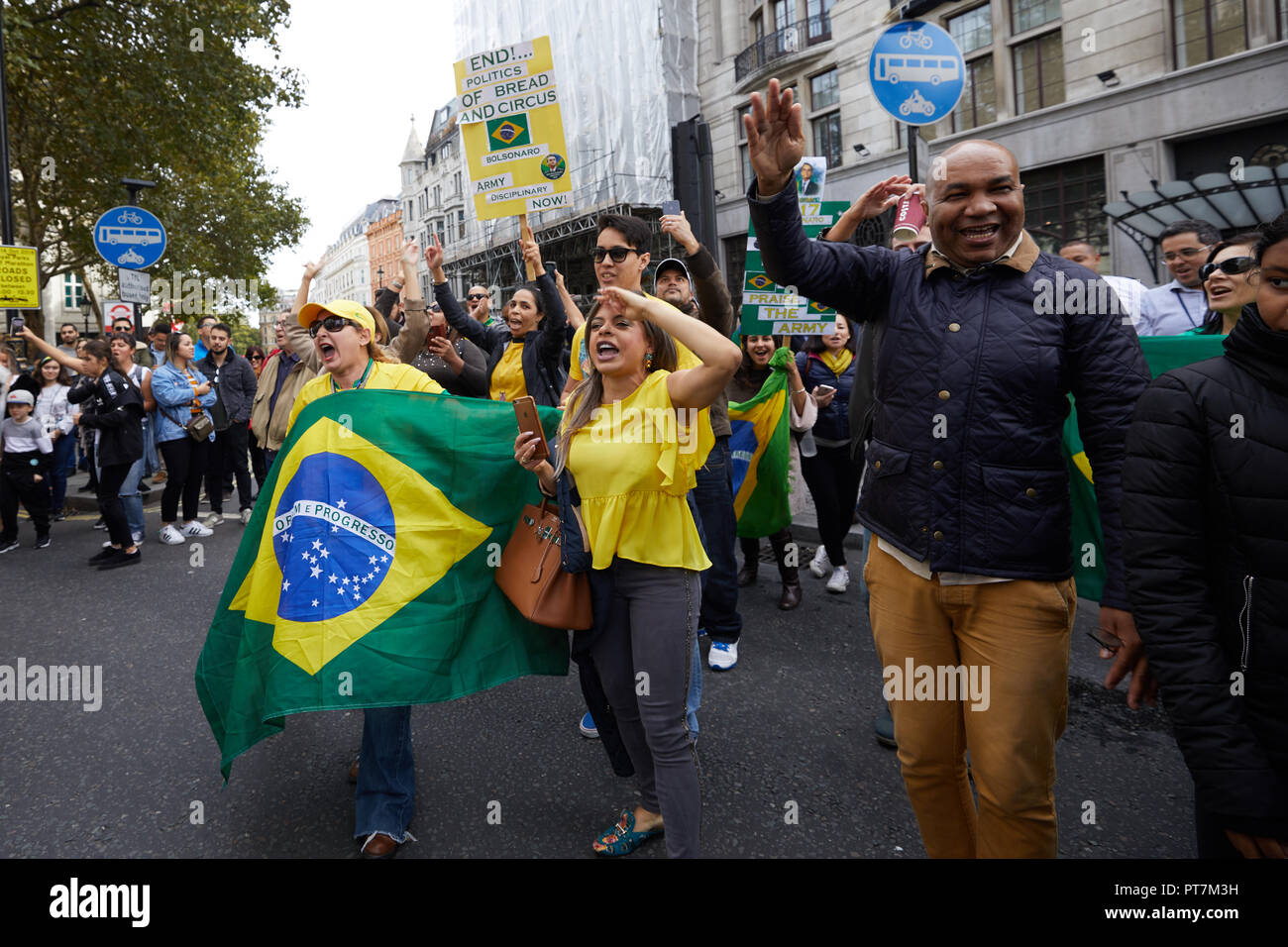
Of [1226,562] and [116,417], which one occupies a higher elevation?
[116,417]

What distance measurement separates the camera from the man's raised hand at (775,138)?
6.93ft

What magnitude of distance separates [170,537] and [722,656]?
6.15 m

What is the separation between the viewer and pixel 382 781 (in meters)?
2.88

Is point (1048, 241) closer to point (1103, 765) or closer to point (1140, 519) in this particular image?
point (1103, 765)

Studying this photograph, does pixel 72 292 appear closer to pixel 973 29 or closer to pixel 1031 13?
pixel 973 29

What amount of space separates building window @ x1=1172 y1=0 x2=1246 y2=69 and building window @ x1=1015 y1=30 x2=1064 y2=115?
2.18 meters

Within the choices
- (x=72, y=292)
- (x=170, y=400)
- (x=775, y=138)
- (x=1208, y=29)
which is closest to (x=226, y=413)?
(x=170, y=400)

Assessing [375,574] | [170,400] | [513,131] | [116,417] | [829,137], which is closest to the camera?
[375,574]

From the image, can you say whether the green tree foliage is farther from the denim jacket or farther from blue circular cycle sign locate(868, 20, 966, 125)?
blue circular cycle sign locate(868, 20, 966, 125)

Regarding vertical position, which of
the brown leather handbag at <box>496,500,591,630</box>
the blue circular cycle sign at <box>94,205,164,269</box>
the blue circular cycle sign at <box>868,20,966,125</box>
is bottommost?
the brown leather handbag at <box>496,500,591,630</box>

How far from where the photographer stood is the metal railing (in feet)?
67.6

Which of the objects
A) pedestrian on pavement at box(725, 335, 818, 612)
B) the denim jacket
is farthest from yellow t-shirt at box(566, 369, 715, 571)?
the denim jacket
